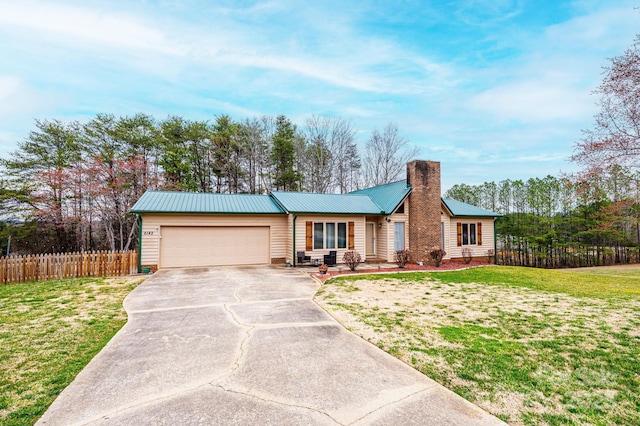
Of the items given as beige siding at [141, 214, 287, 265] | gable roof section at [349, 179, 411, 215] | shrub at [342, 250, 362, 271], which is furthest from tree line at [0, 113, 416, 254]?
shrub at [342, 250, 362, 271]

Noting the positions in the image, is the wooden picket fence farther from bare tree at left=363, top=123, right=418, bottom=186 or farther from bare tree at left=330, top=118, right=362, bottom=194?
bare tree at left=363, top=123, right=418, bottom=186

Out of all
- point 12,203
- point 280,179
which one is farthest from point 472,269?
point 12,203

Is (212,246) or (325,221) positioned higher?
(325,221)

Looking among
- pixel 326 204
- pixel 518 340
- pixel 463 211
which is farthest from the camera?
pixel 463 211

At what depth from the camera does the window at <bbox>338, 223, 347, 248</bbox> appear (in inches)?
579

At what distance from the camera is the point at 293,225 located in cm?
1370

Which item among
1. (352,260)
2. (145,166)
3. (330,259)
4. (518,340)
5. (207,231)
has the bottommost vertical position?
(518,340)

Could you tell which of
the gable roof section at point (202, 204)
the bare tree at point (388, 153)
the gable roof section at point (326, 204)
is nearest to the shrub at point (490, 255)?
the gable roof section at point (326, 204)

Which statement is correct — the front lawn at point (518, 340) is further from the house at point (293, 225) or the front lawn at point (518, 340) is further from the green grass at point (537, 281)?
the house at point (293, 225)

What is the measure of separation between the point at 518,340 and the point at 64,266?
534 inches

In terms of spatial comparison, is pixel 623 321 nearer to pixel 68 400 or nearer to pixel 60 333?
pixel 68 400

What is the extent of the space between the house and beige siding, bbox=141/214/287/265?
36 mm

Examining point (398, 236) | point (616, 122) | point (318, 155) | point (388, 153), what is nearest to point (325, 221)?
point (398, 236)

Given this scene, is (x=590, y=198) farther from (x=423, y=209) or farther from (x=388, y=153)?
(x=388, y=153)
